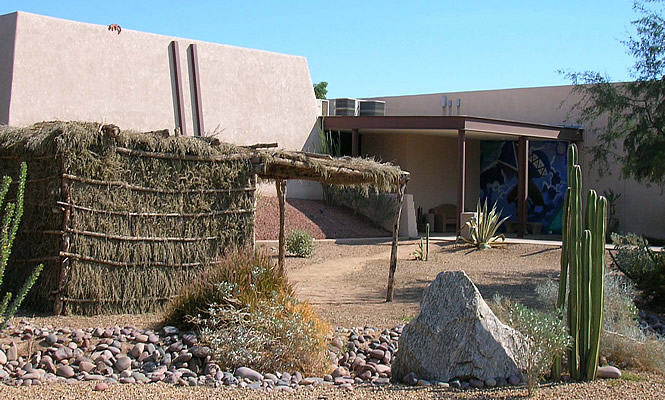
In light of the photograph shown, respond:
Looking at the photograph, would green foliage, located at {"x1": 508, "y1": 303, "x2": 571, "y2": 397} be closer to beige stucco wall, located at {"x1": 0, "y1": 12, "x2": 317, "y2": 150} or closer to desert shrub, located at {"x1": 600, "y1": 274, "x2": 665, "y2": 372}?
desert shrub, located at {"x1": 600, "y1": 274, "x2": 665, "y2": 372}

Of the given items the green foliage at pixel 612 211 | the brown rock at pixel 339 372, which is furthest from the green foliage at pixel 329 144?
the brown rock at pixel 339 372

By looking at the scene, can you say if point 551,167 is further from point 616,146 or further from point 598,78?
point 598,78

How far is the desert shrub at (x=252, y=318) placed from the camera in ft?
22.3

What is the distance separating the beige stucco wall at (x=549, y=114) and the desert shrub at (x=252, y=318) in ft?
57.2

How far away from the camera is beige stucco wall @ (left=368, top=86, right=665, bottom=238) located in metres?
22.6

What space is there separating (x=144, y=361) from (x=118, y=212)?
8.01ft

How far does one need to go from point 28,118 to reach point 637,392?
13663 mm

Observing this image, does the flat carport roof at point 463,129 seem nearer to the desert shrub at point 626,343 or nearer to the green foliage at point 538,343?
the desert shrub at point 626,343

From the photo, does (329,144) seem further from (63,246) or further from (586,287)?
(586,287)

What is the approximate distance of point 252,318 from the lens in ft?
23.5

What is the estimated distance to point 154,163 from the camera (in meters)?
9.12

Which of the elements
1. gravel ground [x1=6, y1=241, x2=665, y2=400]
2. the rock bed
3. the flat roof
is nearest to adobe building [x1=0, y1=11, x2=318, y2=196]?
the flat roof

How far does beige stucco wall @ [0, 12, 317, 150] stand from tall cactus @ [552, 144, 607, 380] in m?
10.8

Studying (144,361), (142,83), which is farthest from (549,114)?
(144,361)
